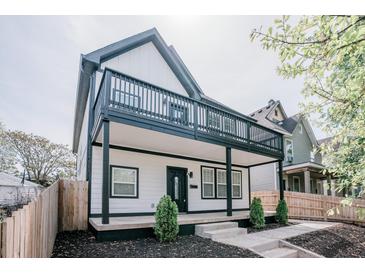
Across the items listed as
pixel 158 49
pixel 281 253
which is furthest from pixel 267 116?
pixel 281 253

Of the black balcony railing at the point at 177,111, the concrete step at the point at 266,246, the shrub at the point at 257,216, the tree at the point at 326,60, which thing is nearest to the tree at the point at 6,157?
the black balcony railing at the point at 177,111

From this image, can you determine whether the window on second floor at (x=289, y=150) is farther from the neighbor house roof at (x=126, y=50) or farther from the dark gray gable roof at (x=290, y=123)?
the neighbor house roof at (x=126, y=50)

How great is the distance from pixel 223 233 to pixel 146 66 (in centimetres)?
564

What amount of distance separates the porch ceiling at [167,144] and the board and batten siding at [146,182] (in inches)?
11.8

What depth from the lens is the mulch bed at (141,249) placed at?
13.8 feet

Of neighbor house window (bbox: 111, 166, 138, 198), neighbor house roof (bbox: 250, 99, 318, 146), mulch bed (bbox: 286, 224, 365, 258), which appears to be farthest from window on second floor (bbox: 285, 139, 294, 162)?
neighbor house window (bbox: 111, 166, 138, 198)

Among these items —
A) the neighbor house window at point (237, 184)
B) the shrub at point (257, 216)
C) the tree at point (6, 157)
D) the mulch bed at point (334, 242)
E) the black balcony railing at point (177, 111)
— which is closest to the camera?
the black balcony railing at point (177, 111)

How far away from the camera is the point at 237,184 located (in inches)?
422

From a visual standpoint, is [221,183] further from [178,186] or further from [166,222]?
[166,222]

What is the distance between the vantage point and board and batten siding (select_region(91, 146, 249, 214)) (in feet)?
22.0

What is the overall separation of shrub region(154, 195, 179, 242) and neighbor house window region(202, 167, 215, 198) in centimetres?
404
